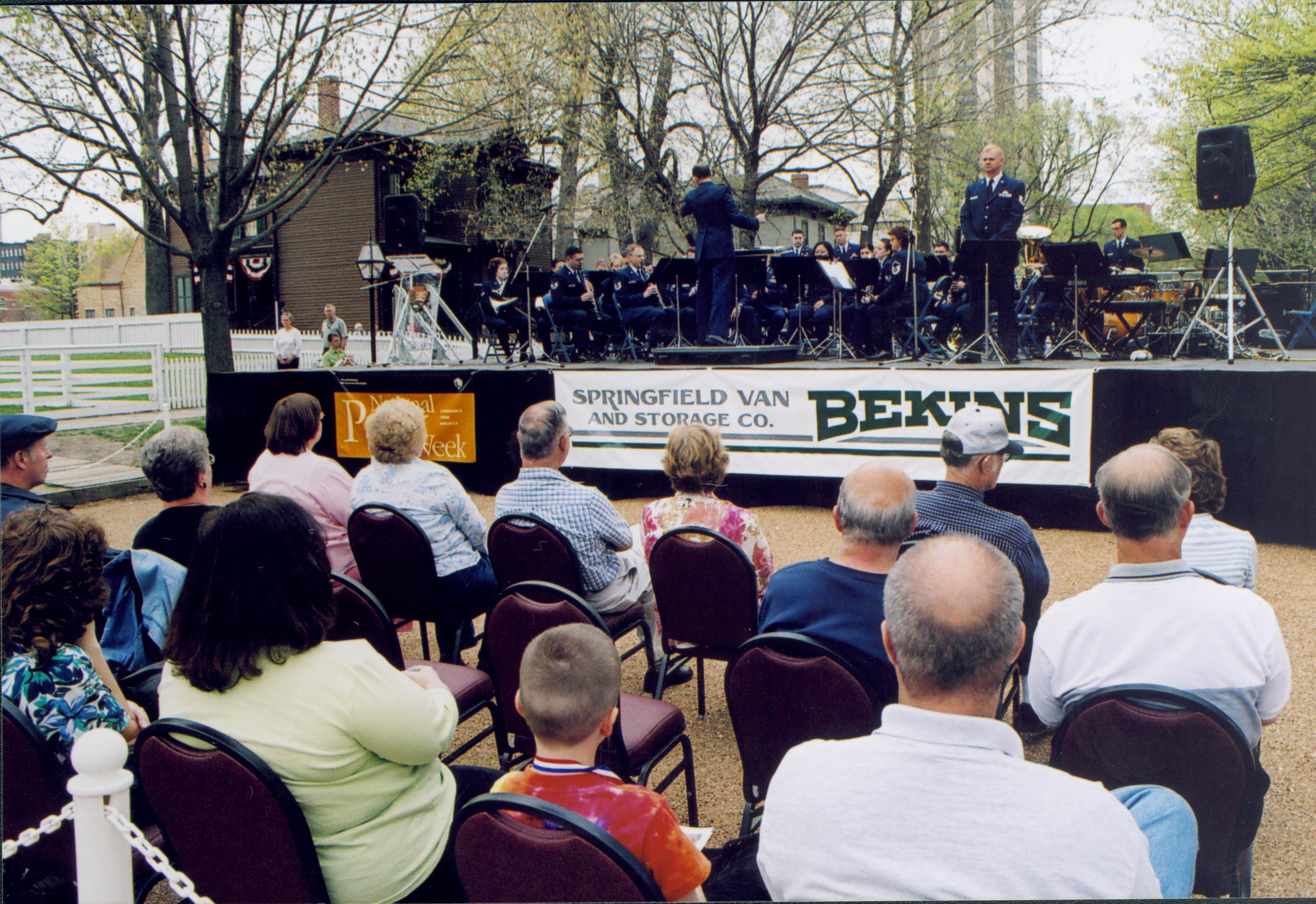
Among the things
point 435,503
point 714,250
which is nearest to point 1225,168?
point 714,250

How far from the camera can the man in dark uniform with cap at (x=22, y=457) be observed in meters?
3.12

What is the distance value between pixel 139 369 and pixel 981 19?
16.8 meters

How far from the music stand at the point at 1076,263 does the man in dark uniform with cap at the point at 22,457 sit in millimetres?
7495

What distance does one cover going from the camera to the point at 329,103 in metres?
13.2

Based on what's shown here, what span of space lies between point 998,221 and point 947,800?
733cm

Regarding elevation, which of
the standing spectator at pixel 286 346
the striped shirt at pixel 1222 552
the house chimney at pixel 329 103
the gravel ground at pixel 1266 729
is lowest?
the gravel ground at pixel 1266 729

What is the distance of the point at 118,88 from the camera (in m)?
9.86

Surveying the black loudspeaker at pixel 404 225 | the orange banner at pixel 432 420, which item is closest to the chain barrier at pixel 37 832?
the orange banner at pixel 432 420

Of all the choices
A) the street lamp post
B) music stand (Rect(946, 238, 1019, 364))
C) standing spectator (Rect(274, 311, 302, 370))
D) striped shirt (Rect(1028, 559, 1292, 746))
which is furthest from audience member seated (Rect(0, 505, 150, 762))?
standing spectator (Rect(274, 311, 302, 370))

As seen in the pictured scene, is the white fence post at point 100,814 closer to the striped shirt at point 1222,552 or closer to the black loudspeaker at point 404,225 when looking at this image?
the striped shirt at point 1222,552

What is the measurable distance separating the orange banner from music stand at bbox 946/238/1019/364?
421cm

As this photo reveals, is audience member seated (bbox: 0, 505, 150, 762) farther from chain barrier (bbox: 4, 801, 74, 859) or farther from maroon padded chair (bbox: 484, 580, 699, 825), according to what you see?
maroon padded chair (bbox: 484, 580, 699, 825)

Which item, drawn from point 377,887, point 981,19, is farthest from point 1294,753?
point 981,19

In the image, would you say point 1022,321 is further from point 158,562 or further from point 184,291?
point 184,291
